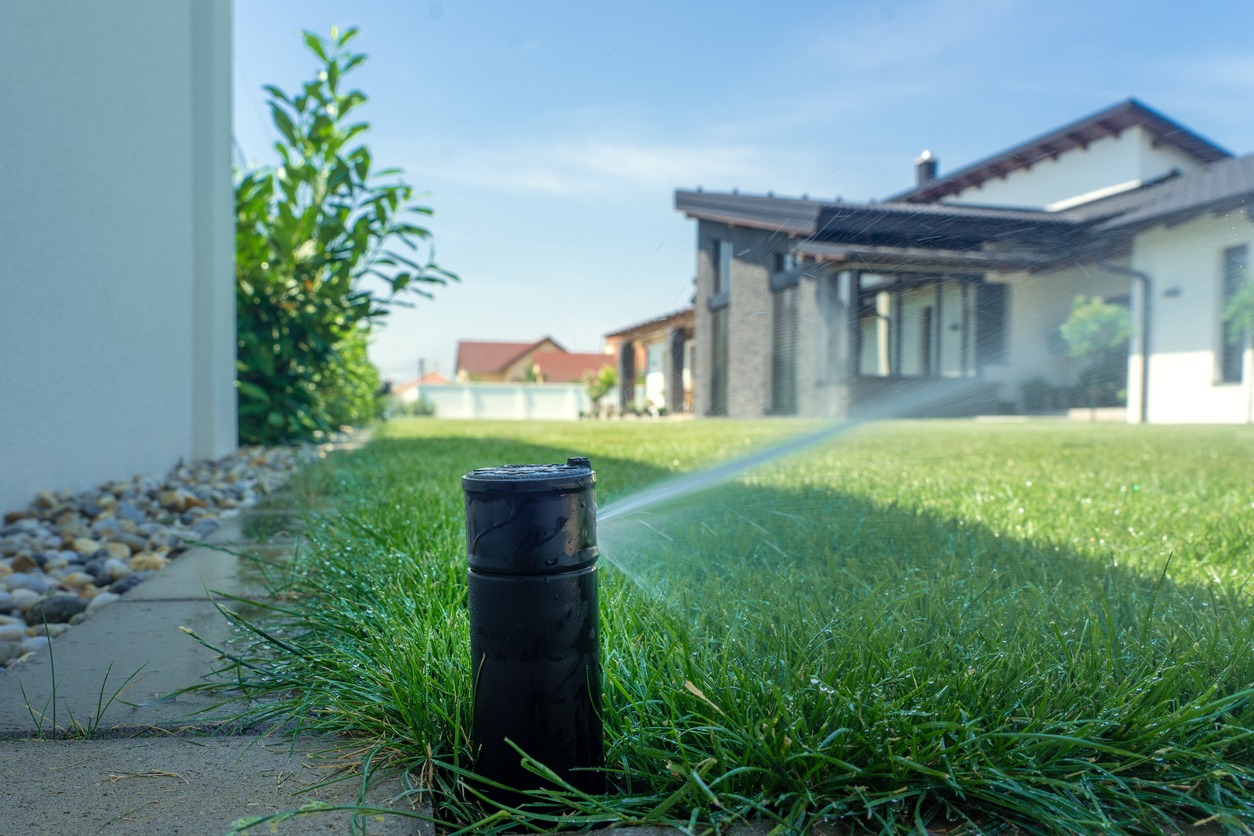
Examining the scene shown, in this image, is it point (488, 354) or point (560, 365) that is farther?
point (488, 354)

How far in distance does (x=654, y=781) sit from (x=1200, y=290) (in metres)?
2.43

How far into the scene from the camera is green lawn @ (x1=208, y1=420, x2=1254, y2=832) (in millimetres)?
997

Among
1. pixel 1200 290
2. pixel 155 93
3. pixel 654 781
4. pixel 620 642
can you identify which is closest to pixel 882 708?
pixel 654 781

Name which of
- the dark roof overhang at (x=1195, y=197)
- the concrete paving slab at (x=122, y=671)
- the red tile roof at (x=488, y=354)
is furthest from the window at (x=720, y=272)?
the red tile roof at (x=488, y=354)

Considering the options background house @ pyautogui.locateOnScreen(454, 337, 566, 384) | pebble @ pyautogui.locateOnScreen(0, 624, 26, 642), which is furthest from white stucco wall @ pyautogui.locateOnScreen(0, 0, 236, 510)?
background house @ pyautogui.locateOnScreen(454, 337, 566, 384)

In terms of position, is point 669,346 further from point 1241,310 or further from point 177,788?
point 177,788

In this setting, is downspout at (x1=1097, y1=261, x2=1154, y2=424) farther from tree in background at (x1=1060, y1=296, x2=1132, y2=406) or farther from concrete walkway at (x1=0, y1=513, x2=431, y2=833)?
concrete walkway at (x1=0, y1=513, x2=431, y2=833)

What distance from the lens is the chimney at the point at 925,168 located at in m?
1.89

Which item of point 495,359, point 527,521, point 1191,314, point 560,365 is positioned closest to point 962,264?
point 1191,314

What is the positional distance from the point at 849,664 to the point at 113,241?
3.63 metres

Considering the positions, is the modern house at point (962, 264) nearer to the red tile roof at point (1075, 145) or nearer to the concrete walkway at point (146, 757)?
the red tile roof at point (1075, 145)

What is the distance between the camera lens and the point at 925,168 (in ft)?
7.14

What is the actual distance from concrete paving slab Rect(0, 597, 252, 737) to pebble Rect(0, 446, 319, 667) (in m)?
0.09

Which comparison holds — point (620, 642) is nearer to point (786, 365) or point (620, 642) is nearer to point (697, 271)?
point (697, 271)
